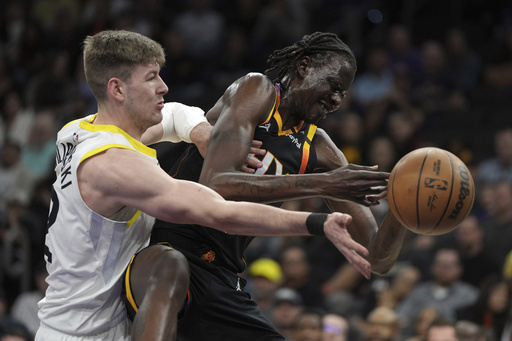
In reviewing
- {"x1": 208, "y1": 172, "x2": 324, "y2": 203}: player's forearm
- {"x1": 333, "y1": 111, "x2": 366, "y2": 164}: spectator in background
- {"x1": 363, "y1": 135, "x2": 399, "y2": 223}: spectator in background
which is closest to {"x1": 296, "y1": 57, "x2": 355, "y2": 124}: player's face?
{"x1": 208, "y1": 172, "x2": 324, "y2": 203}: player's forearm

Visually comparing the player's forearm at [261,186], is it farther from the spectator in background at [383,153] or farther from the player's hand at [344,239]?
the spectator in background at [383,153]

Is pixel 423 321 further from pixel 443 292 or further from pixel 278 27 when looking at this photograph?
pixel 278 27

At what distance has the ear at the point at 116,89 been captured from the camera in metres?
4.04

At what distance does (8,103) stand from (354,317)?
305 inches

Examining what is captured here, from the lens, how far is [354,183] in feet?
13.3

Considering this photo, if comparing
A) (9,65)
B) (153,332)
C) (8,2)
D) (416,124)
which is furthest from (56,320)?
(8,2)

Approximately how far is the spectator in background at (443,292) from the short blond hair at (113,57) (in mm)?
4993

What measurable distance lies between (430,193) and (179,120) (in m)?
1.65

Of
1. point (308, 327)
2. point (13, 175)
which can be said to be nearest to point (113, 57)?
point (308, 327)

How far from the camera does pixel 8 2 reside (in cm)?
1567

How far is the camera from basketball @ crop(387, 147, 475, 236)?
13.5 feet

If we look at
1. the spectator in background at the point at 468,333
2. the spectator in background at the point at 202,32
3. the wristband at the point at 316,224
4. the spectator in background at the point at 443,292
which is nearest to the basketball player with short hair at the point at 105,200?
the wristband at the point at 316,224

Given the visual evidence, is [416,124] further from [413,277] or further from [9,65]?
[9,65]

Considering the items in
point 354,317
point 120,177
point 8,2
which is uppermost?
point 120,177
